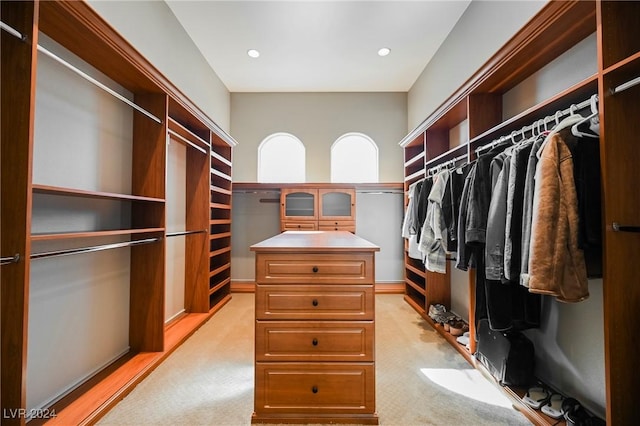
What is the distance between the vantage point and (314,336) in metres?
1.50

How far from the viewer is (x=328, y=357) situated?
1492mm

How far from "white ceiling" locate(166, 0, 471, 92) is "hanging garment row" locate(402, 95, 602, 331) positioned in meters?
1.82

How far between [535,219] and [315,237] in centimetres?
138

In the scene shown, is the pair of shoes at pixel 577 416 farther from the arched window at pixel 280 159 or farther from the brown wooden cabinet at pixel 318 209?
the arched window at pixel 280 159

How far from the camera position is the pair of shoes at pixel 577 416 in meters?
1.37

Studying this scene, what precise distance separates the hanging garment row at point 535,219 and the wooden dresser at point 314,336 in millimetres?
749

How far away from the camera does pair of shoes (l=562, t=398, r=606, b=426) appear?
1.37 m

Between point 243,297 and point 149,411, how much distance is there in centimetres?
238

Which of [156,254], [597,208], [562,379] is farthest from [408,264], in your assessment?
[156,254]

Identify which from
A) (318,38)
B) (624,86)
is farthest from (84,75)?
(624,86)

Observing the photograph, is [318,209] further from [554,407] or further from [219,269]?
[554,407]

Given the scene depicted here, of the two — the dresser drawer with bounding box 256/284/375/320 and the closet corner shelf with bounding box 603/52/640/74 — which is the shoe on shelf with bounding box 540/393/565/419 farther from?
the closet corner shelf with bounding box 603/52/640/74

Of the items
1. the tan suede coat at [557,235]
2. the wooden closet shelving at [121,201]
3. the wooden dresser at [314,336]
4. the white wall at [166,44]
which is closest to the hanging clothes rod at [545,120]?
the tan suede coat at [557,235]

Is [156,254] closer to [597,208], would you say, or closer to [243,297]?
[243,297]
